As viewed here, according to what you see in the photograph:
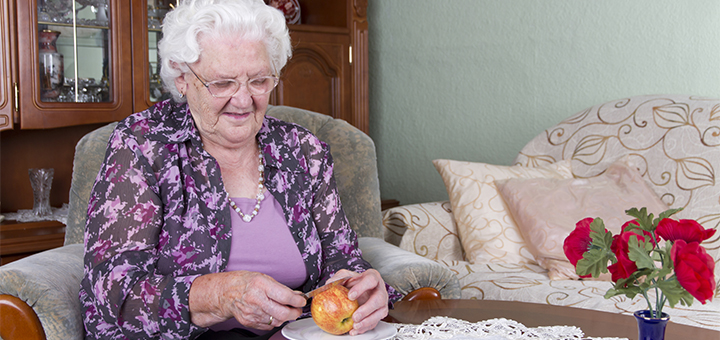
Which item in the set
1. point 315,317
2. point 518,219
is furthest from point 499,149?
point 315,317

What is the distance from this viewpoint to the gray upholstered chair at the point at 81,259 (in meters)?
1.00

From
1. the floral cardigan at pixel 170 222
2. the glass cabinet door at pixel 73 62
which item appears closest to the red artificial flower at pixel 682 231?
the floral cardigan at pixel 170 222

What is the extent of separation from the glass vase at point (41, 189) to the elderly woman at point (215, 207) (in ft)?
4.13

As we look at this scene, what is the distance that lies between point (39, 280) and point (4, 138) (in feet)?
5.34

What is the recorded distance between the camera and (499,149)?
2.51 meters

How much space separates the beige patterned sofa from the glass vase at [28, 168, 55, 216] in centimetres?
132

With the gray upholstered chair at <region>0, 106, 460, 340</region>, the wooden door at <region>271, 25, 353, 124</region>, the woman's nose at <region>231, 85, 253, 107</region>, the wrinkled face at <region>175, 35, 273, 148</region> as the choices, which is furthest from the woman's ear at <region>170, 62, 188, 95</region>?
the wooden door at <region>271, 25, 353, 124</region>

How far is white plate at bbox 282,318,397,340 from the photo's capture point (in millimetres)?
819

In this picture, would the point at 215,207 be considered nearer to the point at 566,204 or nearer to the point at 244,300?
the point at 244,300

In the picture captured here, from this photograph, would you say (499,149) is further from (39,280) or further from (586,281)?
(39,280)

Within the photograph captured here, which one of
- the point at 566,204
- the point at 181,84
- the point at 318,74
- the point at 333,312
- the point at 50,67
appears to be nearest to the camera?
the point at 333,312

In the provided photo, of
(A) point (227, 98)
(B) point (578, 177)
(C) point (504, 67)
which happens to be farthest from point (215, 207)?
(C) point (504, 67)

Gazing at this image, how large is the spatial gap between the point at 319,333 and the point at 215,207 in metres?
0.40

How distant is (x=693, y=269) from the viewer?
22.3 inches
